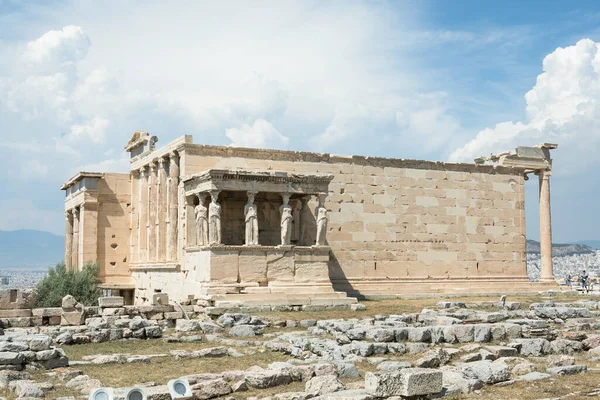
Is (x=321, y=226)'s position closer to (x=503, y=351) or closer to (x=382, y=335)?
(x=382, y=335)

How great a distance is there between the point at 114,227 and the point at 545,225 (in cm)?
1770

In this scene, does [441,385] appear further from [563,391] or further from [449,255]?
[449,255]

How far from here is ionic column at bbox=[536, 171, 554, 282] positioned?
1276 inches

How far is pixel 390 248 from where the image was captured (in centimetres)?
2791

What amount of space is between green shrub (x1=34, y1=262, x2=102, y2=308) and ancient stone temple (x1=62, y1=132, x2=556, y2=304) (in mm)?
972

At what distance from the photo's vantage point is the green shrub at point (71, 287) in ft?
93.5

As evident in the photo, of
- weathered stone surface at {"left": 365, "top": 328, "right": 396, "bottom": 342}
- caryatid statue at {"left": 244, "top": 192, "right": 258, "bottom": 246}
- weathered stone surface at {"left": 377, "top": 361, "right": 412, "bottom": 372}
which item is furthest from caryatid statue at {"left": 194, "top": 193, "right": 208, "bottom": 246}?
weathered stone surface at {"left": 377, "top": 361, "right": 412, "bottom": 372}

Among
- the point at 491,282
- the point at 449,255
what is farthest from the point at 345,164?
the point at 491,282

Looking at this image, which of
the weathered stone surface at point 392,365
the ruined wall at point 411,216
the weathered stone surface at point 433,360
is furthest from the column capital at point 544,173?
the weathered stone surface at point 392,365

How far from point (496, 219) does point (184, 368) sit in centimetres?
2020

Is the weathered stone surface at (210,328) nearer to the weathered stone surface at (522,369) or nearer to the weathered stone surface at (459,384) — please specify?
the weathered stone surface at (522,369)

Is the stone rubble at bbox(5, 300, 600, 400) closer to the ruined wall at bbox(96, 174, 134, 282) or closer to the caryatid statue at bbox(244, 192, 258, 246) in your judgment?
the caryatid statue at bbox(244, 192, 258, 246)

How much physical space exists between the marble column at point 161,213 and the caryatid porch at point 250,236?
11.4 feet

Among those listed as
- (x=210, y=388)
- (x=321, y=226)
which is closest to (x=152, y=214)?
(x=321, y=226)
